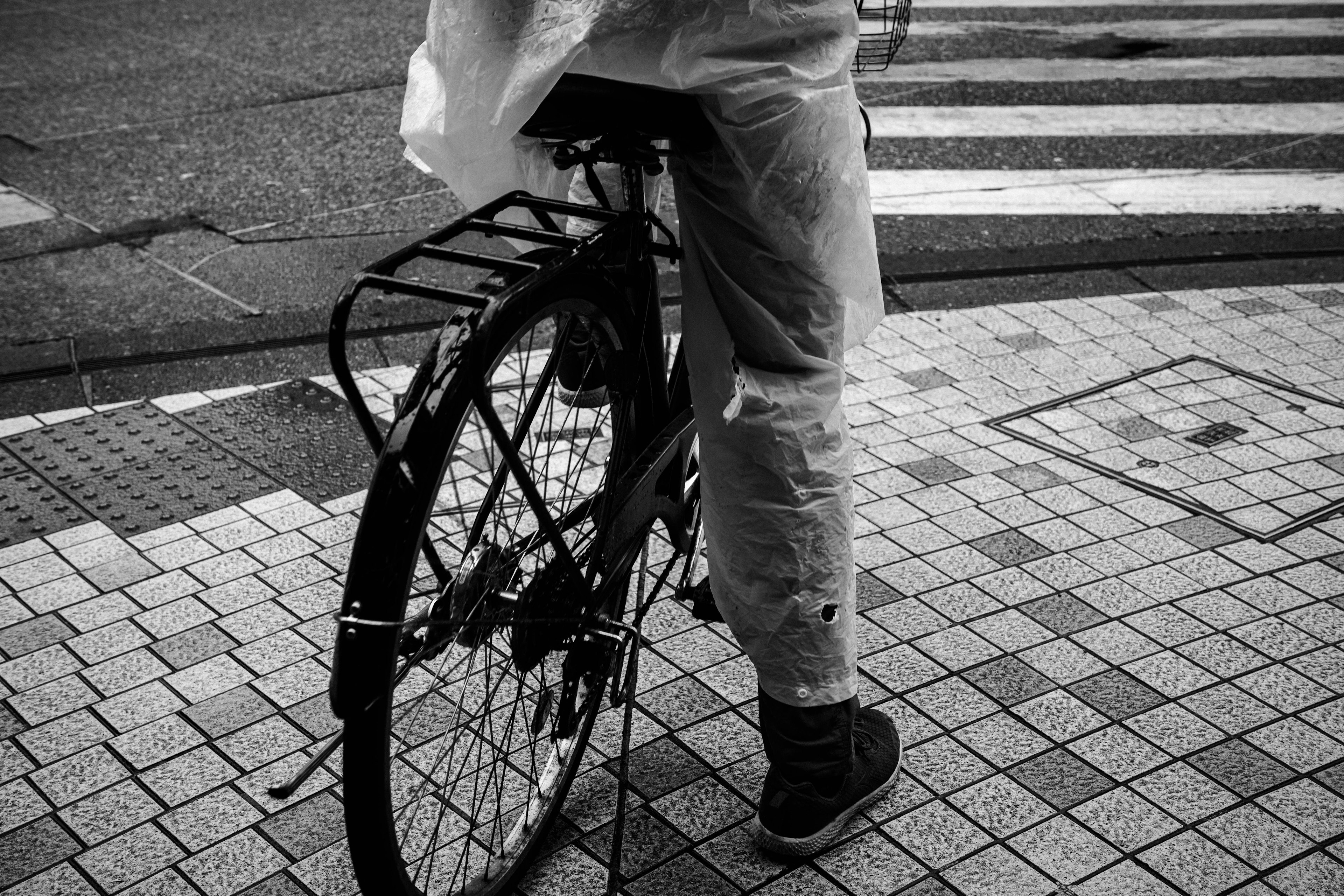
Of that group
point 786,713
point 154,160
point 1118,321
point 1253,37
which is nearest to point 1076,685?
point 786,713

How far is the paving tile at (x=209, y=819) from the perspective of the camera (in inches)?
92.0

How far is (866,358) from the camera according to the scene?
4258mm

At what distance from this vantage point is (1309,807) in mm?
2396

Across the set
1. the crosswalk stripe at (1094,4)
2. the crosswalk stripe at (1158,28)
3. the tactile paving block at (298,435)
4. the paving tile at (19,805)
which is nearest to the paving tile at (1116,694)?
the tactile paving block at (298,435)

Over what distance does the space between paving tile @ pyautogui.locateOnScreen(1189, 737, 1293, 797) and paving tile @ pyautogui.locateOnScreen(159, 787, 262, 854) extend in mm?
1746

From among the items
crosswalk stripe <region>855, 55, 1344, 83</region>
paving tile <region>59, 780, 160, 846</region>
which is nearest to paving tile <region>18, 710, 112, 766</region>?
paving tile <region>59, 780, 160, 846</region>

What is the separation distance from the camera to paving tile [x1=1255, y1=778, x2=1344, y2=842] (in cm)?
235

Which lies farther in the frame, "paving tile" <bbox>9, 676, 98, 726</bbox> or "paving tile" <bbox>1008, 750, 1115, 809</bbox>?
"paving tile" <bbox>9, 676, 98, 726</bbox>

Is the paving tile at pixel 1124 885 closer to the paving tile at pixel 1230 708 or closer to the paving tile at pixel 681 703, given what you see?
the paving tile at pixel 1230 708

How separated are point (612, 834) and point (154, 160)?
4.99 metres

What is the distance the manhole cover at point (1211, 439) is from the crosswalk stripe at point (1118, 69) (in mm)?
3886

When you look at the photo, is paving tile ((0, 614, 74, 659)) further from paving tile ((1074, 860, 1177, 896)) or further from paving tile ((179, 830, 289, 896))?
paving tile ((1074, 860, 1177, 896))

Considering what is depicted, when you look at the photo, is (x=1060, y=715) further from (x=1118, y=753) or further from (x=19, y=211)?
(x=19, y=211)

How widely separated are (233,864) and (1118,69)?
7.02 metres
